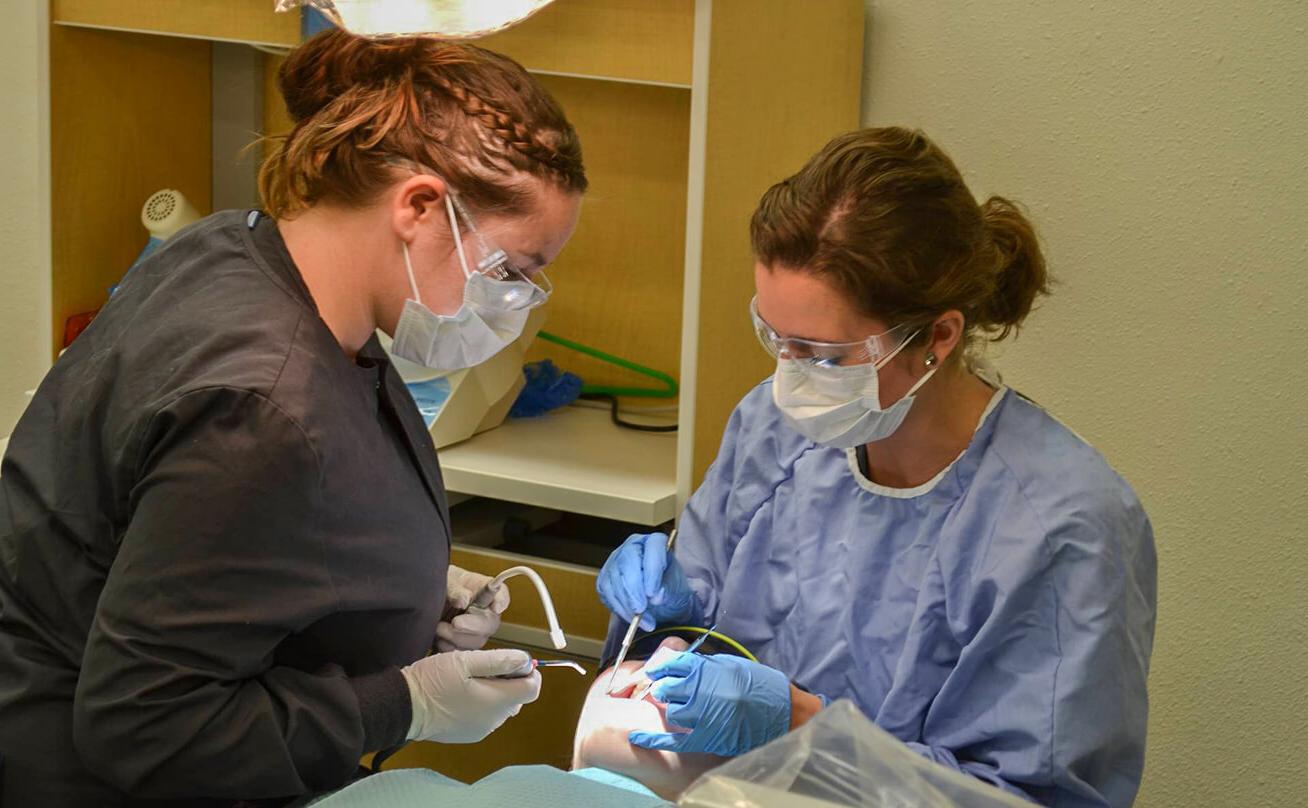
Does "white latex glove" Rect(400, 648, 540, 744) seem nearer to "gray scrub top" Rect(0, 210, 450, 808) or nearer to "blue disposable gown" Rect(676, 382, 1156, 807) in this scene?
"gray scrub top" Rect(0, 210, 450, 808)

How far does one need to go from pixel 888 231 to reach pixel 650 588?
49 centimetres

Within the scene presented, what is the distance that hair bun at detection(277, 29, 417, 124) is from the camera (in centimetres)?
127

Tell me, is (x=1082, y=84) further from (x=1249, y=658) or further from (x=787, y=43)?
(x=1249, y=658)

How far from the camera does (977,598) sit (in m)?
1.38

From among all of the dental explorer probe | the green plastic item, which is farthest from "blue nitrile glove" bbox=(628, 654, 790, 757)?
the green plastic item

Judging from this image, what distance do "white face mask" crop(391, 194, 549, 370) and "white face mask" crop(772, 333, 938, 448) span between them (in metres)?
0.30

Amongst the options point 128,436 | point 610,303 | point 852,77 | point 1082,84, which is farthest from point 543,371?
point 128,436

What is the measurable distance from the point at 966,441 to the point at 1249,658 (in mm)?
784

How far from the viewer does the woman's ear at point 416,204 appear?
1224 millimetres

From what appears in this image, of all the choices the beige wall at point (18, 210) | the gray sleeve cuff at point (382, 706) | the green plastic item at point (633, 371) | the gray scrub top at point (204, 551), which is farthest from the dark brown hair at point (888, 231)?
the beige wall at point (18, 210)

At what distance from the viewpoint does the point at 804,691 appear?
4.87ft

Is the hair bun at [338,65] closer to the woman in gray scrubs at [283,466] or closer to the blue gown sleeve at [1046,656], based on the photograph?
the woman in gray scrubs at [283,466]

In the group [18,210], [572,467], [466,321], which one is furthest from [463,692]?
[18,210]

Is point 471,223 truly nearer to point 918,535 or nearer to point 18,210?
point 918,535
